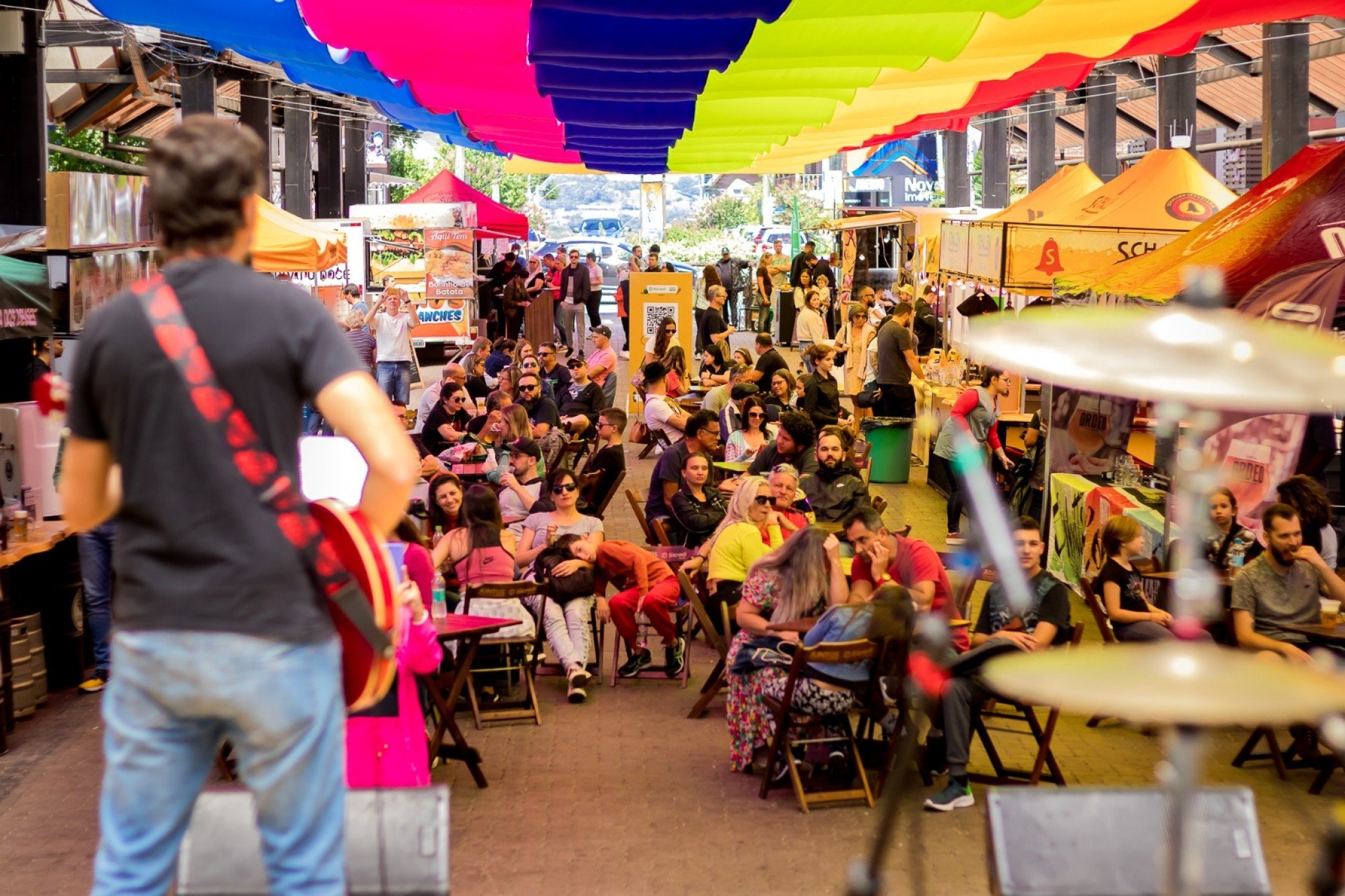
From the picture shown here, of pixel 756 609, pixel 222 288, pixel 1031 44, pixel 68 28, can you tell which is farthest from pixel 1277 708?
pixel 68 28

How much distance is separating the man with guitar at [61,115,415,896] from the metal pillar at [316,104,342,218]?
3248cm

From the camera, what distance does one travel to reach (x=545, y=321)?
30.5 metres

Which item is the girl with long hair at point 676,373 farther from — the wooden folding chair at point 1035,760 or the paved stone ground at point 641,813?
the wooden folding chair at point 1035,760

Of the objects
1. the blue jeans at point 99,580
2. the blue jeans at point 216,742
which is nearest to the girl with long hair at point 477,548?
the blue jeans at point 99,580

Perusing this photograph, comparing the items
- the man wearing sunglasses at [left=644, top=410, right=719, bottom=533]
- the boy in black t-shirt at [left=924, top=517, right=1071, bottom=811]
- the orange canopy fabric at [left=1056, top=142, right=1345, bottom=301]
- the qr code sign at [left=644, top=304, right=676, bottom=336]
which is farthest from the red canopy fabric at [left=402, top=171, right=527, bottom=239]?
the boy in black t-shirt at [left=924, top=517, right=1071, bottom=811]

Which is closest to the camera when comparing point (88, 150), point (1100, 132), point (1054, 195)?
point (1054, 195)

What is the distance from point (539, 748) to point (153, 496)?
5.38 m

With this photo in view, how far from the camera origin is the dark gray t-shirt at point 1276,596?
7602mm

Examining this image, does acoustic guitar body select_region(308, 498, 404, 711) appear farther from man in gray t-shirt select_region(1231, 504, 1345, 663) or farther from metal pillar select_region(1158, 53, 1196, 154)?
metal pillar select_region(1158, 53, 1196, 154)

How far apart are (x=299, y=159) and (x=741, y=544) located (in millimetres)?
22017

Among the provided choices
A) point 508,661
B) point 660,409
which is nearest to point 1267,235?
point 508,661

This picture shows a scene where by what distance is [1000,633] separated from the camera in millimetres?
7242

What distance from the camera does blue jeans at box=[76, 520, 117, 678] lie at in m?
8.48

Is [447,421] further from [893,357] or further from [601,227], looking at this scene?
[601,227]
